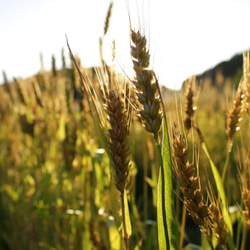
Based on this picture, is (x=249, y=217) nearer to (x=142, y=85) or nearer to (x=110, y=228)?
(x=142, y=85)

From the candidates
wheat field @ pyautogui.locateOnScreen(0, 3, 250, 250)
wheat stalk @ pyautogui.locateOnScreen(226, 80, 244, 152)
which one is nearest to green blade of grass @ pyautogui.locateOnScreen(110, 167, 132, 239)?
wheat field @ pyautogui.locateOnScreen(0, 3, 250, 250)

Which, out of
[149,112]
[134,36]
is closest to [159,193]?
[149,112]

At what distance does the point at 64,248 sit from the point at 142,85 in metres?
1.32

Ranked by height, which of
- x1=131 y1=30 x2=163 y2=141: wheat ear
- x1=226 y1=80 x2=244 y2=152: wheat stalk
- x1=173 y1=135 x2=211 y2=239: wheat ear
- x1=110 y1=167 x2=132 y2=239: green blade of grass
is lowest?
x1=110 y1=167 x2=132 y2=239: green blade of grass

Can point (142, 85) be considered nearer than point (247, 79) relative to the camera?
Yes

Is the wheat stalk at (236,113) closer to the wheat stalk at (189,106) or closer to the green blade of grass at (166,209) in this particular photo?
the wheat stalk at (189,106)

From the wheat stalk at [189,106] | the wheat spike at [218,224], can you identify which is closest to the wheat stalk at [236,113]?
the wheat stalk at [189,106]

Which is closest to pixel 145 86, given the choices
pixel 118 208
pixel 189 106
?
pixel 118 208

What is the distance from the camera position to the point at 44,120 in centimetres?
221

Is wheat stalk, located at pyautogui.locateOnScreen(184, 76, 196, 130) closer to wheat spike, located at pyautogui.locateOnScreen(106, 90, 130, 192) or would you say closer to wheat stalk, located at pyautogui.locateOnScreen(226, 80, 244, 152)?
wheat stalk, located at pyautogui.locateOnScreen(226, 80, 244, 152)

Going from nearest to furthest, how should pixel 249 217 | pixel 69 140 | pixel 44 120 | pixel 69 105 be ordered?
pixel 249 217 < pixel 69 140 < pixel 69 105 < pixel 44 120

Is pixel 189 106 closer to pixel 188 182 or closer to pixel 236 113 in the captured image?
pixel 236 113

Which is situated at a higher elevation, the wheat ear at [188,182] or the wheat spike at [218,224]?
the wheat ear at [188,182]

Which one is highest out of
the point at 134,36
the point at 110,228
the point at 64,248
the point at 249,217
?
the point at 134,36
